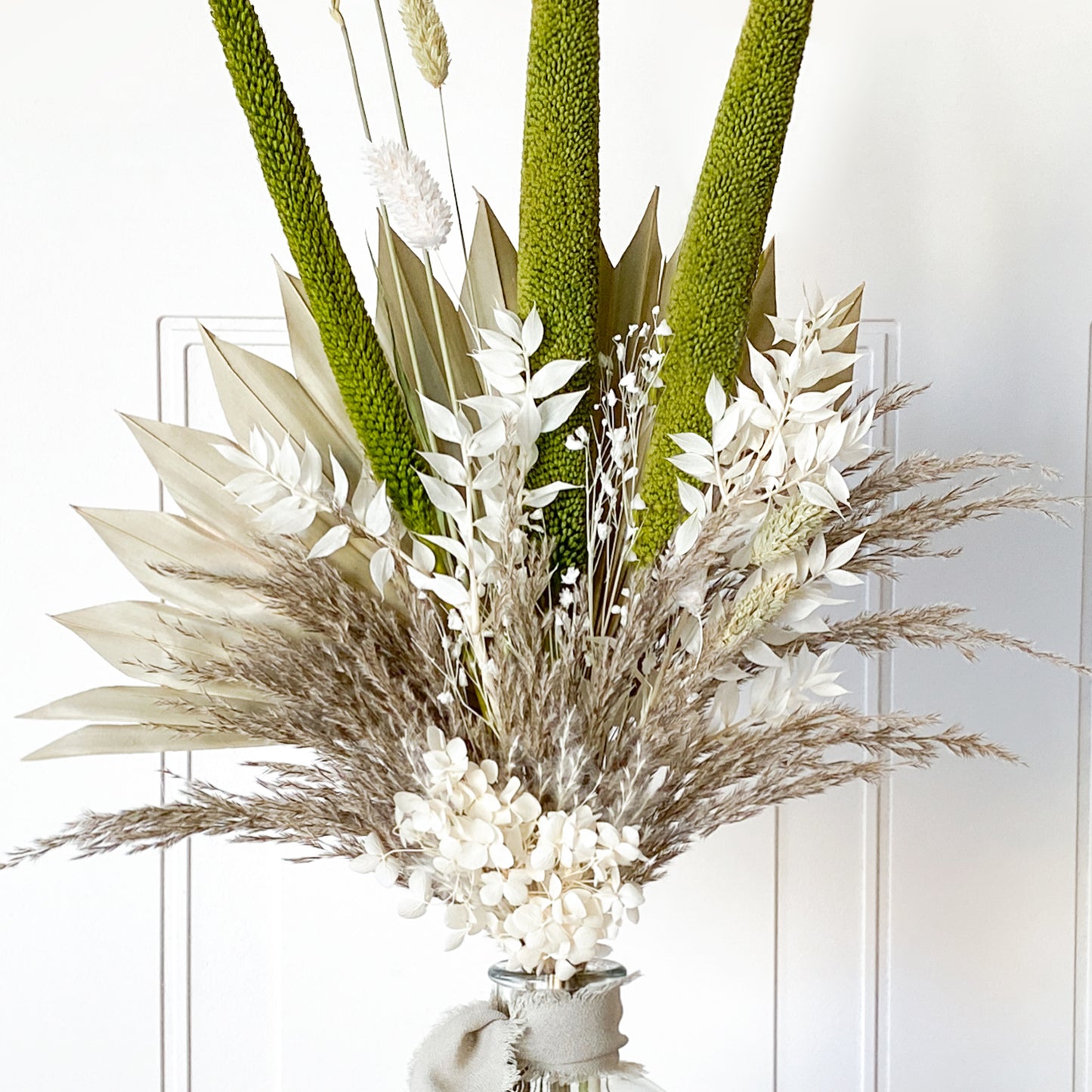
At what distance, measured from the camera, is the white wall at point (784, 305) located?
1.03 metres

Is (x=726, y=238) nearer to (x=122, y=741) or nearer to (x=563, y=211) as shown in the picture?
(x=563, y=211)

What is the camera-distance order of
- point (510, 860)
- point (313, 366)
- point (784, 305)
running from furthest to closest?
point (784, 305)
point (313, 366)
point (510, 860)

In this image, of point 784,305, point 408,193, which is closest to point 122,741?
point 408,193

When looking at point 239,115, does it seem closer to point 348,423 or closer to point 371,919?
point 348,423

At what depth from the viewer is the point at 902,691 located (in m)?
1.08

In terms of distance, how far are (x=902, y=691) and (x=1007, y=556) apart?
0.18m

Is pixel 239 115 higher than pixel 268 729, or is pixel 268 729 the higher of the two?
pixel 239 115

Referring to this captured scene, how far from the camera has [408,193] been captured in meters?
0.59

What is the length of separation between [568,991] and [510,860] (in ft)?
0.42

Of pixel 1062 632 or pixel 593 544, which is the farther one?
pixel 1062 632

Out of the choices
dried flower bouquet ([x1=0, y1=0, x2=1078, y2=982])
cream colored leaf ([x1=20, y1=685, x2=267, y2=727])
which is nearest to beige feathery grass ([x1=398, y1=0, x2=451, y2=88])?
dried flower bouquet ([x1=0, y1=0, x2=1078, y2=982])

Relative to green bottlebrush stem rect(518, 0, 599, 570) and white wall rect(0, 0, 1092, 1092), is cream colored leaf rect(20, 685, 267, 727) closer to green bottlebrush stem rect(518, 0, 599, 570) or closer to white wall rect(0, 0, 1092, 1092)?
green bottlebrush stem rect(518, 0, 599, 570)

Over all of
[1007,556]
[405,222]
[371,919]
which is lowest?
[371,919]

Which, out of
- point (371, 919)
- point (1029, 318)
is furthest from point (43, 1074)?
point (1029, 318)
